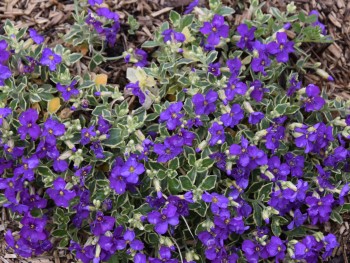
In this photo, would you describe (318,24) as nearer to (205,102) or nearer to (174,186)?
(205,102)

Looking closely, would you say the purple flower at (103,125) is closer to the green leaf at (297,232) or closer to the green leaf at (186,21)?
the green leaf at (186,21)

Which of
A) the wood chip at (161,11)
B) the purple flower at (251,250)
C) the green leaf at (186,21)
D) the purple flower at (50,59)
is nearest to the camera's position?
the purple flower at (251,250)

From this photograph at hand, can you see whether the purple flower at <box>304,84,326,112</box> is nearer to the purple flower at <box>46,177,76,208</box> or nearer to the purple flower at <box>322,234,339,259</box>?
the purple flower at <box>322,234,339,259</box>

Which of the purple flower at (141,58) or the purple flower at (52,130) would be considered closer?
the purple flower at (52,130)

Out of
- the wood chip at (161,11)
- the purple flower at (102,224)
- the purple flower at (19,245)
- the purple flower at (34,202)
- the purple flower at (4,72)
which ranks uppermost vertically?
the wood chip at (161,11)

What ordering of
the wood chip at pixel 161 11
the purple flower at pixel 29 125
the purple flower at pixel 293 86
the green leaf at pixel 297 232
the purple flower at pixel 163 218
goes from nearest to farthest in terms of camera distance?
the purple flower at pixel 163 218, the purple flower at pixel 29 125, the green leaf at pixel 297 232, the purple flower at pixel 293 86, the wood chip at pixel 161 11

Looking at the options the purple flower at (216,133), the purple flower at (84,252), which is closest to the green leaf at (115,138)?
the purple flower at (216,133)
